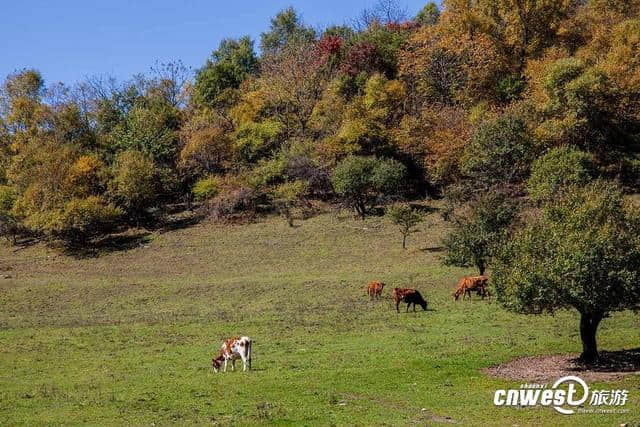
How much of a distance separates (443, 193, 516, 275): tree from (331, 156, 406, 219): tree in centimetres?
2382

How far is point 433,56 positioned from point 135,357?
59258 millimetres

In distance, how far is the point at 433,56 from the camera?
83.2 meters

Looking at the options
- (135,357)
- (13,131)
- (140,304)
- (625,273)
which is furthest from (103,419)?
(13,131)

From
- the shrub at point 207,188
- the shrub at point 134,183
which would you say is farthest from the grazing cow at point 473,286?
the shrub at point 134,183

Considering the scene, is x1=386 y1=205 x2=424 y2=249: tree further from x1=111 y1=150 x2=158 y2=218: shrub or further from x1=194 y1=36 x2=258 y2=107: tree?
x1=194 y1=36 x2=258 y2=107: tree

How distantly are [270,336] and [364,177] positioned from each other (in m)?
39.2

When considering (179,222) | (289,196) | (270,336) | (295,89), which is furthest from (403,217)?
(295,89)

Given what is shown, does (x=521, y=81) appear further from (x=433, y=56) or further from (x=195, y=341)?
(x=195, y=341)

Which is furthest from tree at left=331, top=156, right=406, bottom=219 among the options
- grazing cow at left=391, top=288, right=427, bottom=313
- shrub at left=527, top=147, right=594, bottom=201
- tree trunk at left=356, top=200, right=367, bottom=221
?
grazing cow at left=391, top=288, right=427, bottom=313

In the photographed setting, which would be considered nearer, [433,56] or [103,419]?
[103,419]

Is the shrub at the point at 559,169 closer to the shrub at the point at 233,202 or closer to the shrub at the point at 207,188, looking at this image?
the shrub at the point at 233,202

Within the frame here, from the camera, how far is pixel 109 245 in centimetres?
7806

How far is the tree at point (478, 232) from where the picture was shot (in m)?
47.8

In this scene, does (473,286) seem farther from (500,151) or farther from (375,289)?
(500,151)
